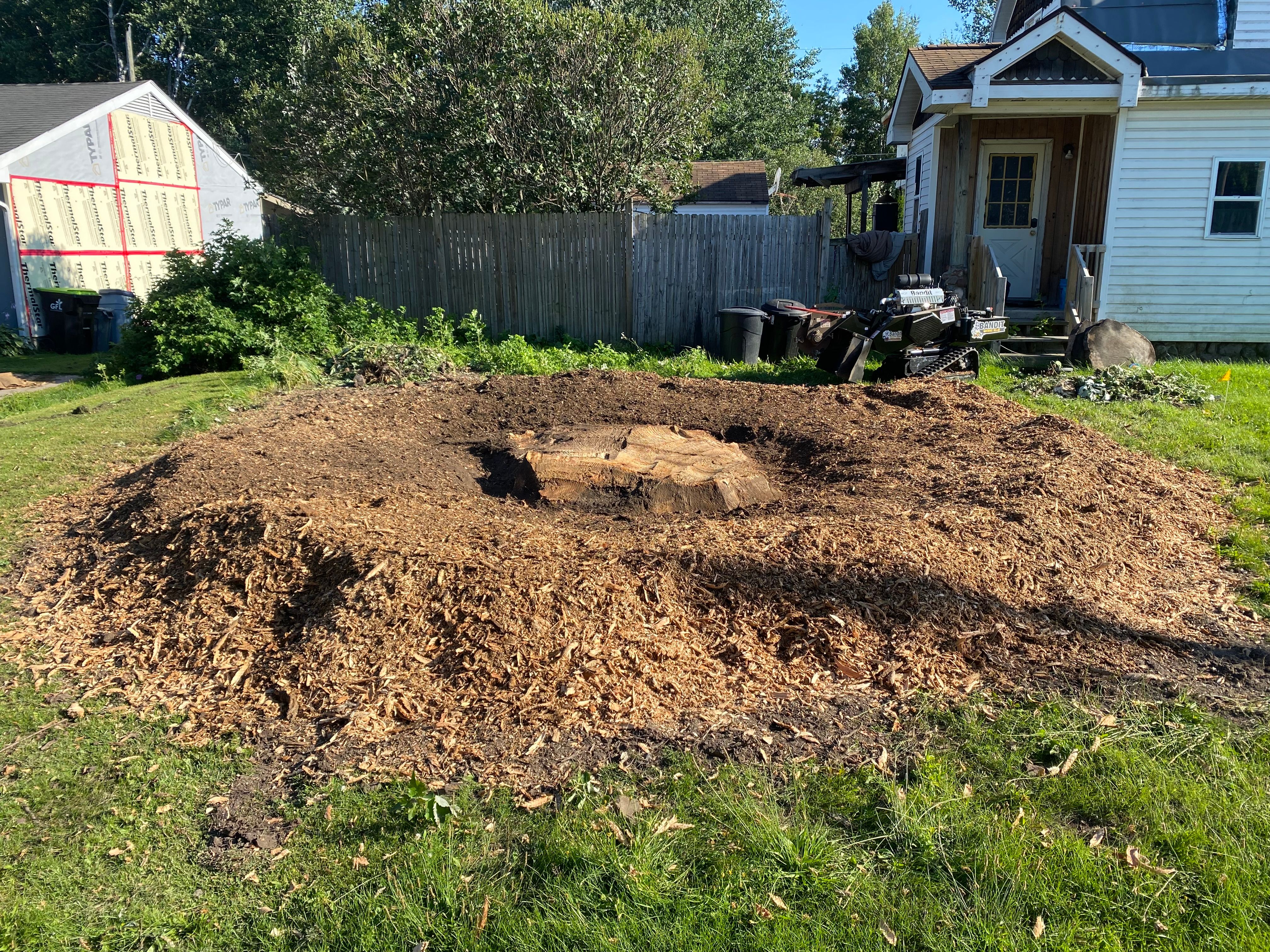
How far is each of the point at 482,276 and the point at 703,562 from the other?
10589 mm

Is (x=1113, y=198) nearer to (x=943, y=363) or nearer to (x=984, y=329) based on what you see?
(x=984, y=329)

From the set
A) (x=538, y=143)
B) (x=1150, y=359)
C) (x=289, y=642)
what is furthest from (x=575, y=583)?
(x=538, y=143)

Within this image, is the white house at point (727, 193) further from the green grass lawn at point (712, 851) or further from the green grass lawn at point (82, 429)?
the green grass lawn at point (712, 851)

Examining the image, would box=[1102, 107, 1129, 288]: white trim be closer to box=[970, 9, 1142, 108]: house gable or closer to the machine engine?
box=[970, 9, 1142, 108]: house gable

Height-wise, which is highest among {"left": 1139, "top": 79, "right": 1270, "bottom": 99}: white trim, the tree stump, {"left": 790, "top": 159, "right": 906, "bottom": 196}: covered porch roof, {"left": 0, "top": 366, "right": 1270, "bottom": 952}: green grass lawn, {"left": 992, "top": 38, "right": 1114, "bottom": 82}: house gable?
{"left": 992, "top": 38, "right": 1114, "bottom": 82}: house gable

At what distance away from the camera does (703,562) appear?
454 cm

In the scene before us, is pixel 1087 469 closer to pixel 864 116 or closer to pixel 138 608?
pixel 138 608

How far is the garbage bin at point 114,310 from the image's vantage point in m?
17.2

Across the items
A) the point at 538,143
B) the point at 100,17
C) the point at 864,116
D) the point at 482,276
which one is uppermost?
the point at 100,17

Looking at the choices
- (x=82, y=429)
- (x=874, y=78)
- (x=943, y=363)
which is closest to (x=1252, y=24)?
(x=943, y=363)

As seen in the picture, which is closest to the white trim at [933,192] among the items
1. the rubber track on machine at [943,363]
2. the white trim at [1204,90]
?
the white trim at [1204,90]

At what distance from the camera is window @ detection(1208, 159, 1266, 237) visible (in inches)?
488

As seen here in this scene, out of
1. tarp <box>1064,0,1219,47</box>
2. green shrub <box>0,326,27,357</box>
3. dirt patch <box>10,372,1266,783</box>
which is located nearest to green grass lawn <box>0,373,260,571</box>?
dirt patch <box>10,372,1266,783</box>

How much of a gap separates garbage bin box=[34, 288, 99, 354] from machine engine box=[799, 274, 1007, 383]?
47.6 feet
